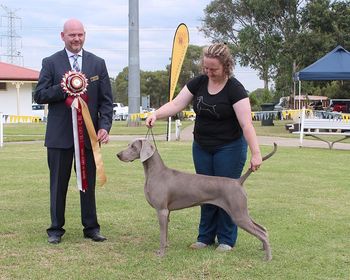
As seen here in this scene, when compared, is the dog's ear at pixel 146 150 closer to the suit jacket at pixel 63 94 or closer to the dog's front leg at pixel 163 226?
the dog's front leg at pixel 163 226

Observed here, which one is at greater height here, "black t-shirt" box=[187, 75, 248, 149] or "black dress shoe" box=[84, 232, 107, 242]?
"black t-shirt" box=[187, 75, 248, 149]

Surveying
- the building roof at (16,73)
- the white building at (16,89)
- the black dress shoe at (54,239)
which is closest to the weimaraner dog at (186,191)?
the black dress shoe at (54,239)

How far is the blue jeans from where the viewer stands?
5633 millimetres

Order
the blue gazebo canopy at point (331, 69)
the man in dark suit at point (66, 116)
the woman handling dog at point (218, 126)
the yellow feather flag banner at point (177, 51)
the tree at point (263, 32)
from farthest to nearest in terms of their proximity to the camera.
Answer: the tree at point (263, 32)
the blue gazebo canopy at point (331, 69)
the yellow feather flag banner at point (177, 51)
the man in dark suit at point (66, 116)
the woman handling dog at point (218, 126)

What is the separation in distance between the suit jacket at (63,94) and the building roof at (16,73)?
41382 mm

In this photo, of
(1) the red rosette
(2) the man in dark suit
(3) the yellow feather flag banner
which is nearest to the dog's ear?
(2) the man in dark suit

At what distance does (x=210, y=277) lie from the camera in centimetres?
489

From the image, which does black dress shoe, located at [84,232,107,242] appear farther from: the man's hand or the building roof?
the building roof

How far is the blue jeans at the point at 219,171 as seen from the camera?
563 centimetres

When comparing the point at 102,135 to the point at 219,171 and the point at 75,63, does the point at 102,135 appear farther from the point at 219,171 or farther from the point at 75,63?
A: the point at 219,171

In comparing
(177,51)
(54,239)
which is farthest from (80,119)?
(177,51)

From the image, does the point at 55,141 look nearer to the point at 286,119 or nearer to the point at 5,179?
the point at 5,179

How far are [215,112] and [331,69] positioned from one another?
1612cm

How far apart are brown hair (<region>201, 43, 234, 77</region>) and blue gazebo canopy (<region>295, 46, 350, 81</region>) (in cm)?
1578
